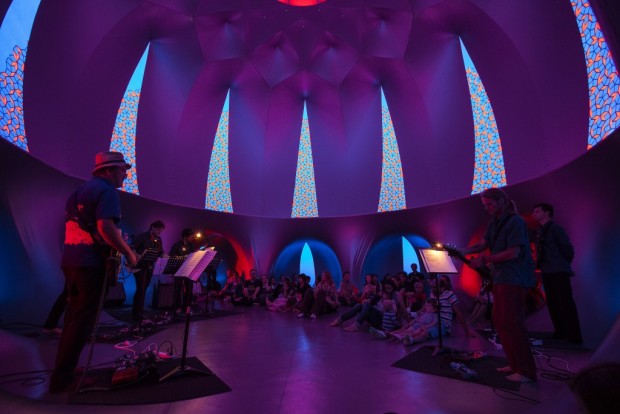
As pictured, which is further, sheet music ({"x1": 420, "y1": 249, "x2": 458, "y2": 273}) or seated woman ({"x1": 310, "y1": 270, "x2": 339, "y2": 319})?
seated woman ({"x1": 310, "y1": 270, "x2": 339, "y2": 319})

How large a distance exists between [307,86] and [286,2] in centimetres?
370

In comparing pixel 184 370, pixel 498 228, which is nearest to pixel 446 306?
pixel 498 228

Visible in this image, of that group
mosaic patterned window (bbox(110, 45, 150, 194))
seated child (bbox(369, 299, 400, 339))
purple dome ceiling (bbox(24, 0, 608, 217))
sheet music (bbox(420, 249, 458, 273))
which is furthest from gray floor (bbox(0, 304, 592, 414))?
mosaic patterned window (bbox(110, 45, 150, 194))

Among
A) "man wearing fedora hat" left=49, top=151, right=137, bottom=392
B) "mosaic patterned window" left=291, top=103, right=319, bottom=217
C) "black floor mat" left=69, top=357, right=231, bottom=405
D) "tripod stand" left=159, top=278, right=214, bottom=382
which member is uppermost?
"mosaic patterned window" left=291, top=103, right=319, bottom=217

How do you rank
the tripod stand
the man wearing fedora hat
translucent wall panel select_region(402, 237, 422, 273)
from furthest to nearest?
translucent wall panel select_region(402, 237, 422, 273)
the tripod stand
the man wearing fedora hat

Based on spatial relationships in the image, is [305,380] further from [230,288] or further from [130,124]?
[130,124]

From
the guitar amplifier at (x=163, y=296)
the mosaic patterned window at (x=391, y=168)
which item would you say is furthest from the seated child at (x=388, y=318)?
the mosaic patterned window at (x=391, y=168)

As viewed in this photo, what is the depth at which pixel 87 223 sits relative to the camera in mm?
2939

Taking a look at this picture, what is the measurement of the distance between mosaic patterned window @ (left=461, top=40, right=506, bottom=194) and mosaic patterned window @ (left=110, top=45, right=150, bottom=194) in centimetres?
1208

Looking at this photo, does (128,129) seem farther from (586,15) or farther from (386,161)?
(586,15)

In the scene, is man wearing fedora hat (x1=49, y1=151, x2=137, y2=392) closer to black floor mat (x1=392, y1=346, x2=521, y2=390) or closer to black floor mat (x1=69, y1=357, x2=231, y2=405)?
black floor mat (x1=69, y1=357, x2=231, y2=405)

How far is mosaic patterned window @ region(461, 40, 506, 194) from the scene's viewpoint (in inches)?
479

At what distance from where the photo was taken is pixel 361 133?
15539 millimetres

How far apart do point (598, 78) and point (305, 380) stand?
9.32 metres
